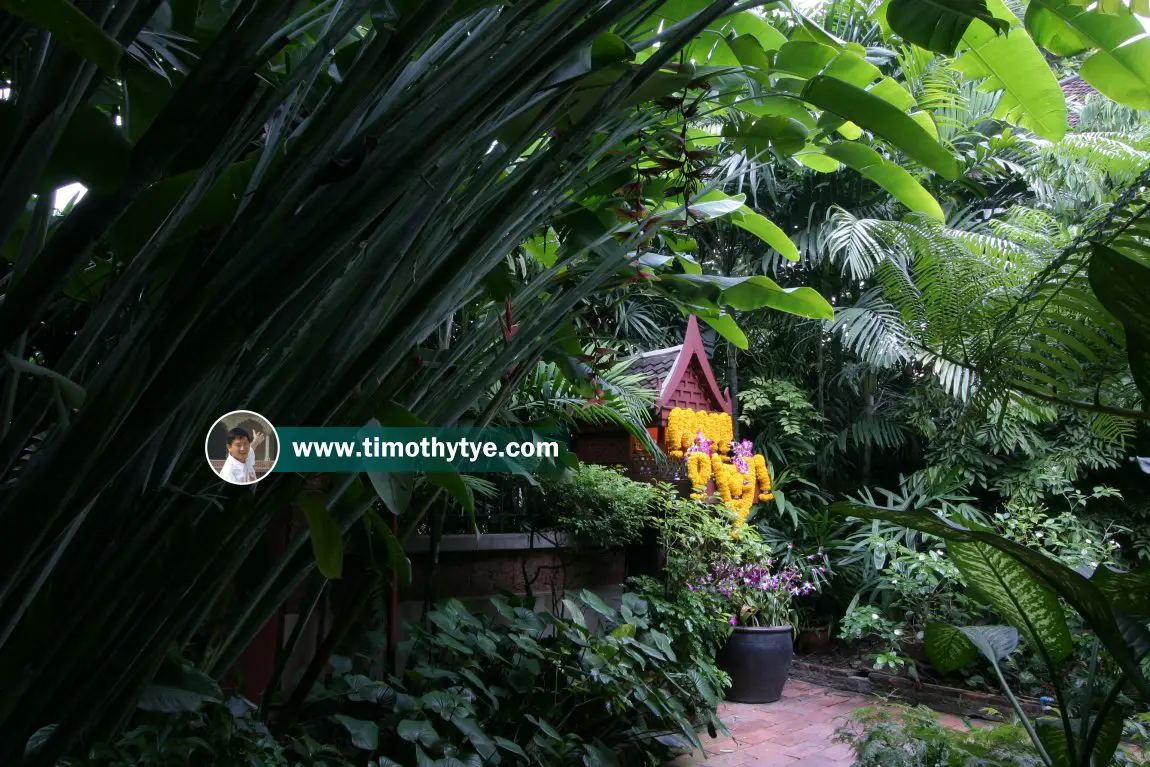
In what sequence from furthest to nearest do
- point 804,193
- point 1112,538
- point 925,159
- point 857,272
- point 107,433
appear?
point 804,193
point 857,272
point 1112,538
point 925,159
point 107,433

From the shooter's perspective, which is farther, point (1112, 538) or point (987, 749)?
point (1112, 538)

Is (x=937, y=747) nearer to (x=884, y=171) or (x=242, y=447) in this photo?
(x=884, y=171)

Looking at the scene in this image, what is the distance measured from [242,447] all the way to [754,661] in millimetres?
2728

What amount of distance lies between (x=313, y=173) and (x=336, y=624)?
979mm

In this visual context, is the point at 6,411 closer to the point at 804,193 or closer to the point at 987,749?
the point at 987,749

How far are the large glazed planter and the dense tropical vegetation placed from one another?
789 mm

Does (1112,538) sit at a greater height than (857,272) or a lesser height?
lesser

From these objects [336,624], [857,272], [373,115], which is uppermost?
[857,272]

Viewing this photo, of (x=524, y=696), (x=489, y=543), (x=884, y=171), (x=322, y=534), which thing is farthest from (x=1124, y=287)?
(x=489, y=543)

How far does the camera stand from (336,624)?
4.10 feet

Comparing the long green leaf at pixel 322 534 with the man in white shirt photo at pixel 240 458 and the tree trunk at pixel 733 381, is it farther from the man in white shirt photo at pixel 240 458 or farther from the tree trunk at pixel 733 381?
the tree trunk at pixel 733 381

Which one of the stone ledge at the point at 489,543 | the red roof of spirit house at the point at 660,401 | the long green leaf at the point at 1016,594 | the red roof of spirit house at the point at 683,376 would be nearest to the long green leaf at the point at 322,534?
the long green leaf at the point at 1016,594

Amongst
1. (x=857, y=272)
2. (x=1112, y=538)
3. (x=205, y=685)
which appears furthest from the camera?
(x=857, y=272)

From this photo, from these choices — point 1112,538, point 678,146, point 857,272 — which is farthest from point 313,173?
point 1112,538
